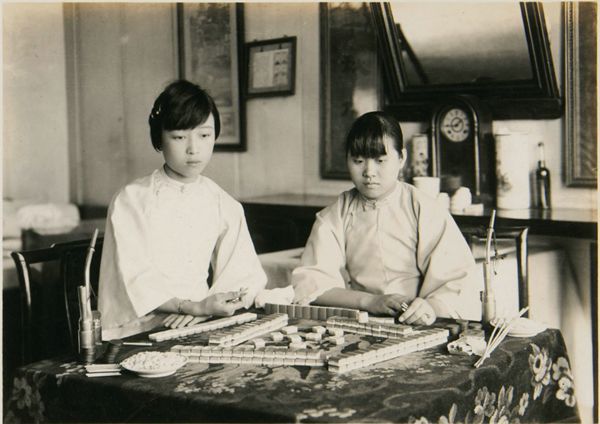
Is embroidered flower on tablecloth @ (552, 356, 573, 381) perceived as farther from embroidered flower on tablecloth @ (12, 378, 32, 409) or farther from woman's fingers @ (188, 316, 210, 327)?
embroidered flower on tablecloth @ (12, 378, 32, 409)

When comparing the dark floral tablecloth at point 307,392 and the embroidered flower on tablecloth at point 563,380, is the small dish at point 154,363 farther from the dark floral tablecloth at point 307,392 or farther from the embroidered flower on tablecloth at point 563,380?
the embroidered flower on tablecloth at point 563,380

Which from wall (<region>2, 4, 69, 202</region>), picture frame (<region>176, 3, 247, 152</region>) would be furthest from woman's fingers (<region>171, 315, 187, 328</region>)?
wall (<region>2, 4, 69, 202</region>)

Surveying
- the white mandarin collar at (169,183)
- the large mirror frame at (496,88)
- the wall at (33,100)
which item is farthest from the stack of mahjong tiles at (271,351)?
the wall at (33,100)

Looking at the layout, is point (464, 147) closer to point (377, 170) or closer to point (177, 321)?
point (377, 170)

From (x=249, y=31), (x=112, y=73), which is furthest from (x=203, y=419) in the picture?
(x=112, y=73)

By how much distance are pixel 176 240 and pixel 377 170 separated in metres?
0.68

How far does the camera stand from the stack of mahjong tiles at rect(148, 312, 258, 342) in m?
1.96

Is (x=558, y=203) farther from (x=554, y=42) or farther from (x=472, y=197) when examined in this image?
(x=554, y=42)

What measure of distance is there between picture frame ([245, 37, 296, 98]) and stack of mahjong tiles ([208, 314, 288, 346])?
8.45 ft

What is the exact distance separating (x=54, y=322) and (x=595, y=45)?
2935 millimetres

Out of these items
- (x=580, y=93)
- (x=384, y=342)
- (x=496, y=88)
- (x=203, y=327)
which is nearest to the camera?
(x=384, y=342)

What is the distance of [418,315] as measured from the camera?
6.75 ft

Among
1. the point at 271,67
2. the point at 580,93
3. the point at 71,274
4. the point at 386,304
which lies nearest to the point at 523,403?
the point at 386,304

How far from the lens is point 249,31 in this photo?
469cm
